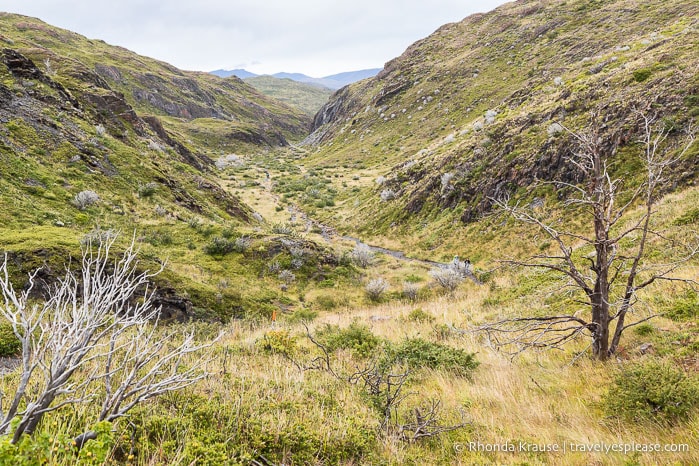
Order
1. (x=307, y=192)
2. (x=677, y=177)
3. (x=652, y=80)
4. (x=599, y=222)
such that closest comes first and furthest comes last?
(x=599, y=222) → (x=677, y=177) → (x=652, y=80) → (x=307, y=192)

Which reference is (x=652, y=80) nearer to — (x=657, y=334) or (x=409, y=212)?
(x=409, y=212)

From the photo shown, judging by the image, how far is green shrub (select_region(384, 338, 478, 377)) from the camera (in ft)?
22.4

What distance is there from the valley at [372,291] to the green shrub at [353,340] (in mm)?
84

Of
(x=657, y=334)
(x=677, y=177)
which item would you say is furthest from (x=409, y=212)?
(x=657, y=334)

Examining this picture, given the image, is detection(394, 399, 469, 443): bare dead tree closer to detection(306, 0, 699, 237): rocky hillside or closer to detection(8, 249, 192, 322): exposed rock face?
detection(8, 249, 192, 322): exposed rock face

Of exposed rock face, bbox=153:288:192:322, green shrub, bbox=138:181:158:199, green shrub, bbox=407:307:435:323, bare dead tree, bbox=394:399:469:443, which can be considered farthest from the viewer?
green shrub, bbox=138:181:158:199

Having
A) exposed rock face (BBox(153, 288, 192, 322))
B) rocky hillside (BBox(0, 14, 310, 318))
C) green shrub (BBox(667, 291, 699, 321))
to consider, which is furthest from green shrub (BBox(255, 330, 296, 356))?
green shrub (BBox(667, 291, 699, 321))

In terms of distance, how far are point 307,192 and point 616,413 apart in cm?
4833

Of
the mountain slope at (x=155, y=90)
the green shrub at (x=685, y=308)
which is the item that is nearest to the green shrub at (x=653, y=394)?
the green shrub at (x=685, y=308)

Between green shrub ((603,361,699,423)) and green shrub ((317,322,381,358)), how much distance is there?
4750 millimetres

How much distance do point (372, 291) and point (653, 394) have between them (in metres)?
13.0

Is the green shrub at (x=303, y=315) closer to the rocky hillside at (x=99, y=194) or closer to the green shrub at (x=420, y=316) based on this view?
the rocky hillside at (x=99, y=194)

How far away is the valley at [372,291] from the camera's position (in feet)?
11.9

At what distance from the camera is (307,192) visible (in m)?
51.0
